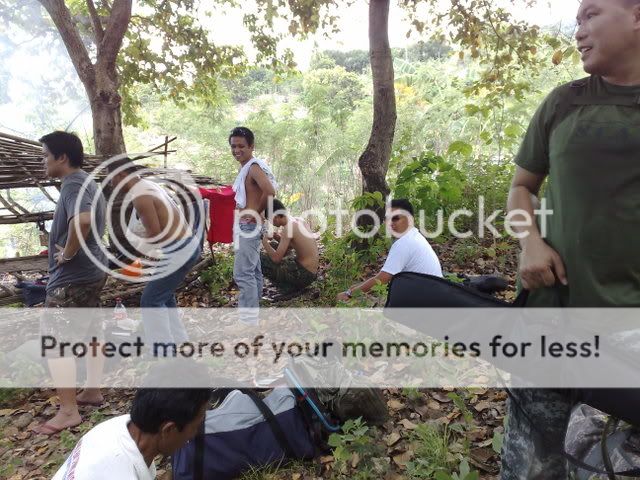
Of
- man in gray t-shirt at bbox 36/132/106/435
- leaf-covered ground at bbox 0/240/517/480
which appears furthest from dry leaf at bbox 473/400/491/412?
man in gray t-shirt at bbox 36/132/106/435

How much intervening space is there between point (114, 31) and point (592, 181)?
5.94 m

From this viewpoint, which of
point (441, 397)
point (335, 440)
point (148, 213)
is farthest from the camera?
point (148, 213)

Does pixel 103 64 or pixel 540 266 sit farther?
pixel 103 64

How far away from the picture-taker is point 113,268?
5.55 meters

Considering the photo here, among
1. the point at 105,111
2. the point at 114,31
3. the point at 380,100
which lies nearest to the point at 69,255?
the point at 105,111

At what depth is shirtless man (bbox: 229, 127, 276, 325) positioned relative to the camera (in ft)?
15.2

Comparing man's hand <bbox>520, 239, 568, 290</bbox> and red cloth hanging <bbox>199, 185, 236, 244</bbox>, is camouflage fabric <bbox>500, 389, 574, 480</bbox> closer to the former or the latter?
man's hand <bbox>520, 239, 568, 290</bbox>

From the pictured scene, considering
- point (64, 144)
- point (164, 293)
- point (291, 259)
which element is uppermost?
point (64, 144)

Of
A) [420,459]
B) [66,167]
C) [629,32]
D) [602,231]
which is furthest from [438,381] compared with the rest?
[66,167]

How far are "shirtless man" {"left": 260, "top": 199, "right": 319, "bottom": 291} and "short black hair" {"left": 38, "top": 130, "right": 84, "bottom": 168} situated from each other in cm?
242

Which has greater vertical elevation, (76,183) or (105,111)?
(105,111)

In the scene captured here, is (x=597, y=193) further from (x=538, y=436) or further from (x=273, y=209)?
(x=273, y=209)

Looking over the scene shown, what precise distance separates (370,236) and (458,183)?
136 cm

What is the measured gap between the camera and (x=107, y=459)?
160 cm
